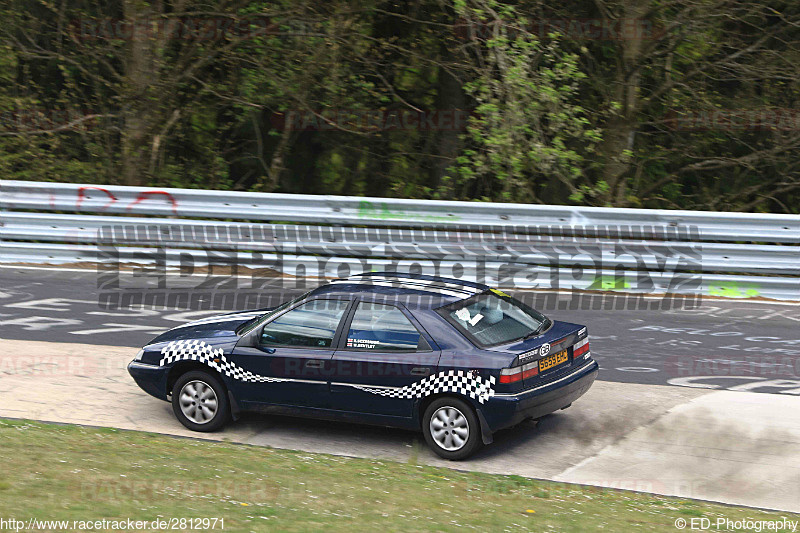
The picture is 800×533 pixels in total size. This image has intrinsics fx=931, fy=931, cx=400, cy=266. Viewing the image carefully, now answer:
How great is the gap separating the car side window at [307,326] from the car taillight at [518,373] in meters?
1.53

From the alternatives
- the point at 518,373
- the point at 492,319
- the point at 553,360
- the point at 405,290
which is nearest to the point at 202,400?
the point at 405,290

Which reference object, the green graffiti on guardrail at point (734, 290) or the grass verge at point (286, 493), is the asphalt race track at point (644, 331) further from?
the grass verge at point (286, 493)

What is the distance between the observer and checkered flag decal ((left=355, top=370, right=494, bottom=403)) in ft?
23.6

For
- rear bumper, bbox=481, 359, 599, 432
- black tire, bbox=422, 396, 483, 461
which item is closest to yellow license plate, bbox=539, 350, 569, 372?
rear bumper, bbox=481, 359, 599, 432

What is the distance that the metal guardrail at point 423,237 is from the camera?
13.0 meters

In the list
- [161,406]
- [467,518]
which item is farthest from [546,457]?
[161,406]

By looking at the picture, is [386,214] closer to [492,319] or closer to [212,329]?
[212,329]

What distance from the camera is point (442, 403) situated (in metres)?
7.38

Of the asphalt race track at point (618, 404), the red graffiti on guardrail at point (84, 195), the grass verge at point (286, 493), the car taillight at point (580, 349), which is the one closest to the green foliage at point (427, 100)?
the red graffiti on guardrail at point (84, 195)

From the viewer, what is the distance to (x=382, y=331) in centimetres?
770

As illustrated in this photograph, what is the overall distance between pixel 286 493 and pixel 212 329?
2695 millimetres

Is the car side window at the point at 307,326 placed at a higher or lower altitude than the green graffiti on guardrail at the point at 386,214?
lower

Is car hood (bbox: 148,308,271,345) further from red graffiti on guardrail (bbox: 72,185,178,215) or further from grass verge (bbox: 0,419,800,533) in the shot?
red graffiti on guardrail (bbox: 72,185,178,215)

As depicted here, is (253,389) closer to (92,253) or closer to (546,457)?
(546,457)
